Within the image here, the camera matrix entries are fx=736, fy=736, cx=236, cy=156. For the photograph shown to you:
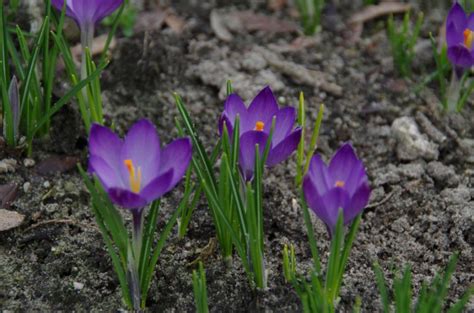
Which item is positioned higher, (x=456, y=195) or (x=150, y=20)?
(x=150, y=20)

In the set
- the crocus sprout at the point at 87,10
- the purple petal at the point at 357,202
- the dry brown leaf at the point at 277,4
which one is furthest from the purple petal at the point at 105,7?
the dry brown leaf at the point at 277,4

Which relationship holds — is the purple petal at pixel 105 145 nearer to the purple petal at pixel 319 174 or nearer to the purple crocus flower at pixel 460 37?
the purple petal at pixel 319 174

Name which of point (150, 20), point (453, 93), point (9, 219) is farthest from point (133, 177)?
point (150, 20)

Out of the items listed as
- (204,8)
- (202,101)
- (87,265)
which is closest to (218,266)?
(87,265)

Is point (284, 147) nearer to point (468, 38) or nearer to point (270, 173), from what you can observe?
point (270, 173)

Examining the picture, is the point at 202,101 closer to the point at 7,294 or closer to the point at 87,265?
the point at 87,265

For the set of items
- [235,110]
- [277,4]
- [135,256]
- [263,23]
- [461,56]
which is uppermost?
[277,4]

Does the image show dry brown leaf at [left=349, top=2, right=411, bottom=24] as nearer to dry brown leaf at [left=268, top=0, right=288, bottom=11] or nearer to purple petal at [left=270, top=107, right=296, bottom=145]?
dry brown leaf at [left=268, top=0, right=288, bottom=11]

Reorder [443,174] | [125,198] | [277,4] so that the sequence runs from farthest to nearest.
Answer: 1. [277,4]
2. [443,174]
3. [125,198]
